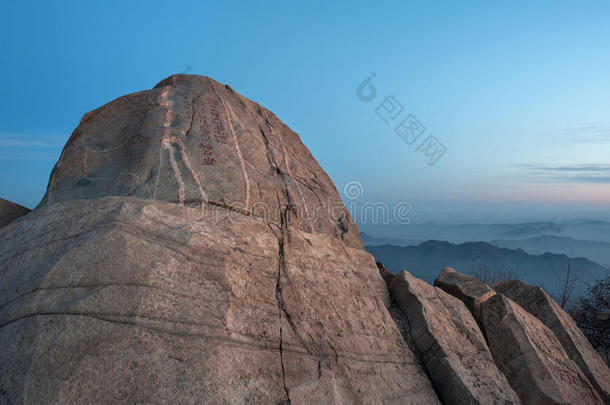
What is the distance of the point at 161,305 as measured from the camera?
288 centimetres

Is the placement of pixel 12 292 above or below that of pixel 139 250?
below

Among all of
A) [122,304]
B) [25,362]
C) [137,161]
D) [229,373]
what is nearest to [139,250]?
[122,304]

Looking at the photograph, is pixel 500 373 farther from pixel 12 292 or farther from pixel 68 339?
pixel 12 292

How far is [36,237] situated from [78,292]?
42.7 inches

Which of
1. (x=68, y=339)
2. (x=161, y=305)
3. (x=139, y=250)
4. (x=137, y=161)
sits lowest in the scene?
(x=68, y=339)

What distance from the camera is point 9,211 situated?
505 cm

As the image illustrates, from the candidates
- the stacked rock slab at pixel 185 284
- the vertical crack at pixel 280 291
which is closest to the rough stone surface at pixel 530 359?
the stacked rock slab at pixel 185 284

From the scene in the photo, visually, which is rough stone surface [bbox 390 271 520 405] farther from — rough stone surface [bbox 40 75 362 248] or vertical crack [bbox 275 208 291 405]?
vertical crack [bbox 275 208 291 405]

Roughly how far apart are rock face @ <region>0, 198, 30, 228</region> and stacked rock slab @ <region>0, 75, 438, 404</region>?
89 cm

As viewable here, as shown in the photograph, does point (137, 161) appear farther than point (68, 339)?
Yes

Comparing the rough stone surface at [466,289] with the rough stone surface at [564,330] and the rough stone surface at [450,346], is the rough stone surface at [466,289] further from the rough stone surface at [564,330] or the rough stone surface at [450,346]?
the rough stone surface at [564,330]

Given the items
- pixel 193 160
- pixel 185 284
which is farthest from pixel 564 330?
pixel 193 160

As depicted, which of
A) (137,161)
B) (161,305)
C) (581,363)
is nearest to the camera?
(161,305)

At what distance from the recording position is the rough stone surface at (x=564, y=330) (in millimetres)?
4926
